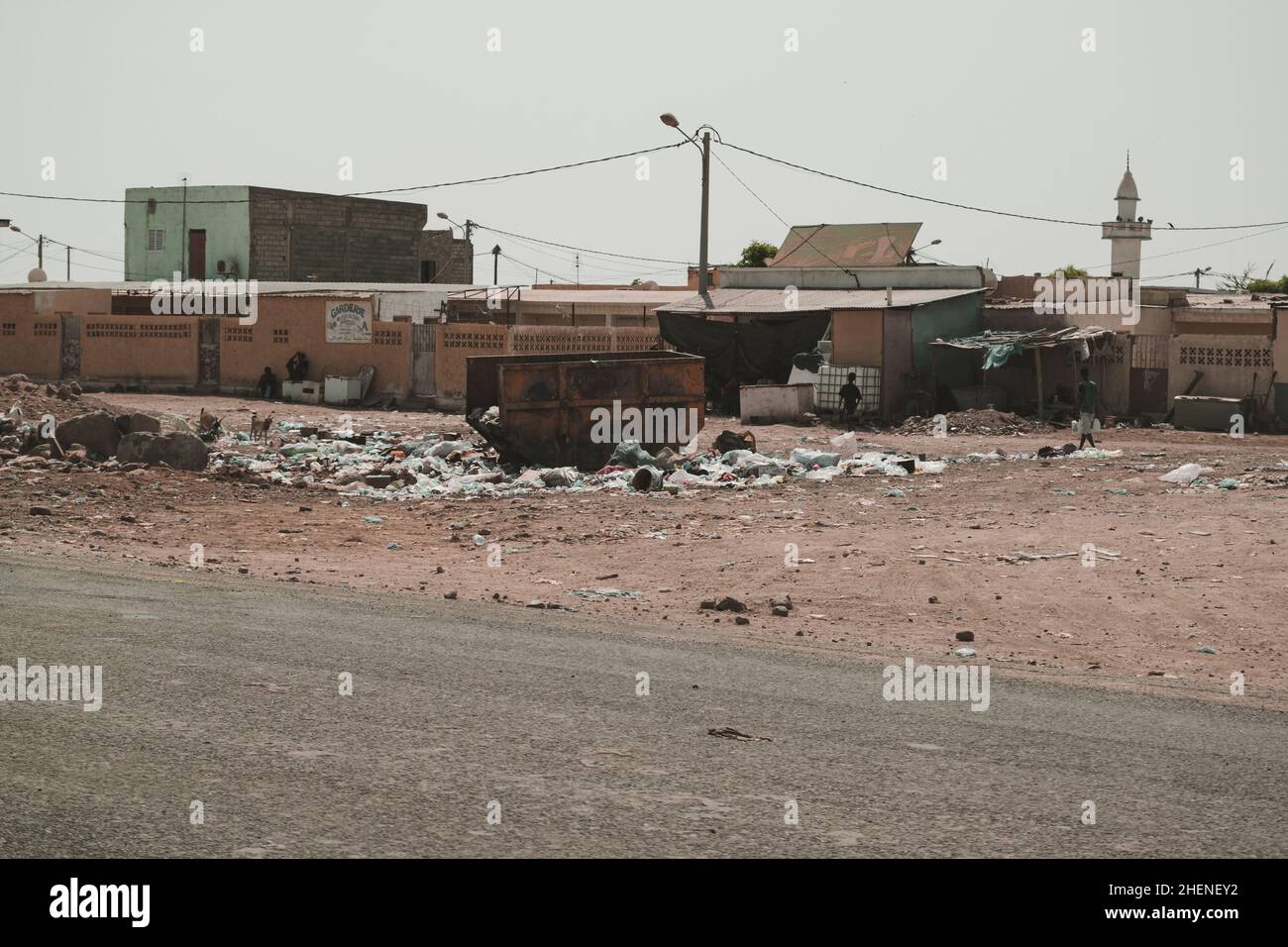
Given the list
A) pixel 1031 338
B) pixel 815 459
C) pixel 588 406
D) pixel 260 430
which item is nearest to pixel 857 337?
pixel 1031 338

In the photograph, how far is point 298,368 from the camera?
1443 inches

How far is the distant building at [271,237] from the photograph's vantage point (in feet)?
189

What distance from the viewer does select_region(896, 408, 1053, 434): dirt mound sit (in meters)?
27.6

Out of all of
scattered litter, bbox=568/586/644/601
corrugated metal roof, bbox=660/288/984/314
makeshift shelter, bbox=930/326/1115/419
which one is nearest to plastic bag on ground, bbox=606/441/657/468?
scattered litter, bbox=568/586/644/601

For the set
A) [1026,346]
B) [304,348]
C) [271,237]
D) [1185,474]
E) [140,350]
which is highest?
[271,237]

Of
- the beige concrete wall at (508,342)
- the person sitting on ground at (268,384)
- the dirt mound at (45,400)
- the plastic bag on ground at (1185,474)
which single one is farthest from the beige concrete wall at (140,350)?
the plastic bag on ground at (1185,474)

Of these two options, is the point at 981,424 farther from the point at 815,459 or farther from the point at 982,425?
the point at 815,459

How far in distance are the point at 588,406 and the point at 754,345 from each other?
41.2 feet

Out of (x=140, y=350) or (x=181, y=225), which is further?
(x=181, y=225)

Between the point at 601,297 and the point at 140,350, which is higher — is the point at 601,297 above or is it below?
above

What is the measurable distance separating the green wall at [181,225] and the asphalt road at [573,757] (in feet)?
168

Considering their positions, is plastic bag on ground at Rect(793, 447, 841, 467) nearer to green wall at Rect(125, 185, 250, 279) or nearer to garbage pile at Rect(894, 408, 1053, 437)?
garbage pile at Rect(894, 408, 1053, 437)
